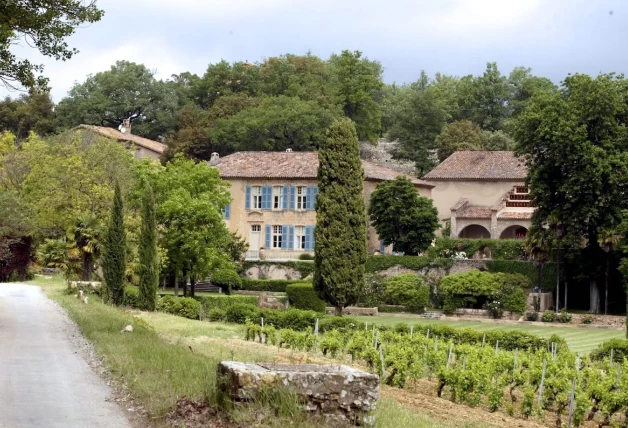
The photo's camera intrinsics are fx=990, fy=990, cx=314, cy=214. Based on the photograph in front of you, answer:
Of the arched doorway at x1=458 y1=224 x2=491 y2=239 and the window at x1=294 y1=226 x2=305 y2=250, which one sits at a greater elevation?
the arched doorway at x1=458 y1=224 x2=491 y2=239

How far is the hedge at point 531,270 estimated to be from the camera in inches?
2135

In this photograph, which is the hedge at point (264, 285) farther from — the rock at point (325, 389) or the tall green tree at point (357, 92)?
the rock at point (325, 389)

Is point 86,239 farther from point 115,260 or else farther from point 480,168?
point 480,168

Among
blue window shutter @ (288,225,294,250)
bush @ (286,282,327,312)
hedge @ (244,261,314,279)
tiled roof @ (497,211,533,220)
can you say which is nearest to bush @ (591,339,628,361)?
bush @ (286,282,327,312)

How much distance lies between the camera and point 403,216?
60.2 metres

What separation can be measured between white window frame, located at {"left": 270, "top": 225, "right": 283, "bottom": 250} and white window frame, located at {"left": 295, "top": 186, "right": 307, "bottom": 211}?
188cm

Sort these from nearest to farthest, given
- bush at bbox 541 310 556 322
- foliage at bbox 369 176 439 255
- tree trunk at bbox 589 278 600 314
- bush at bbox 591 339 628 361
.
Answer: bush at bbox 591 339 628 361, bush at bbox 541 310 556 322, tree trunk at bbox 589 278 600 314, foliage at bbox 369 176 439 255

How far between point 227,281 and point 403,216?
11690mm

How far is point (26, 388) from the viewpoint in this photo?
13484mm

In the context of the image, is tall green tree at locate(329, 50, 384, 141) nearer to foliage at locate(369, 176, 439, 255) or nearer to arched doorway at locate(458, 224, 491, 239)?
arched doorway at locate(458, 224, 491, 239)

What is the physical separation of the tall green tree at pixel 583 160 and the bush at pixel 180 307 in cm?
2209

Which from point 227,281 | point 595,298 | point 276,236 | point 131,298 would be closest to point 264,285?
point 227,281

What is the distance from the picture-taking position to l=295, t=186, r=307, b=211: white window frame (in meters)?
A: 66.8

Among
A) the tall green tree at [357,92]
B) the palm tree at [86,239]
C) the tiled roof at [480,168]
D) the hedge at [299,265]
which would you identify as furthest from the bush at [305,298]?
the tall green tree at [357,92]
